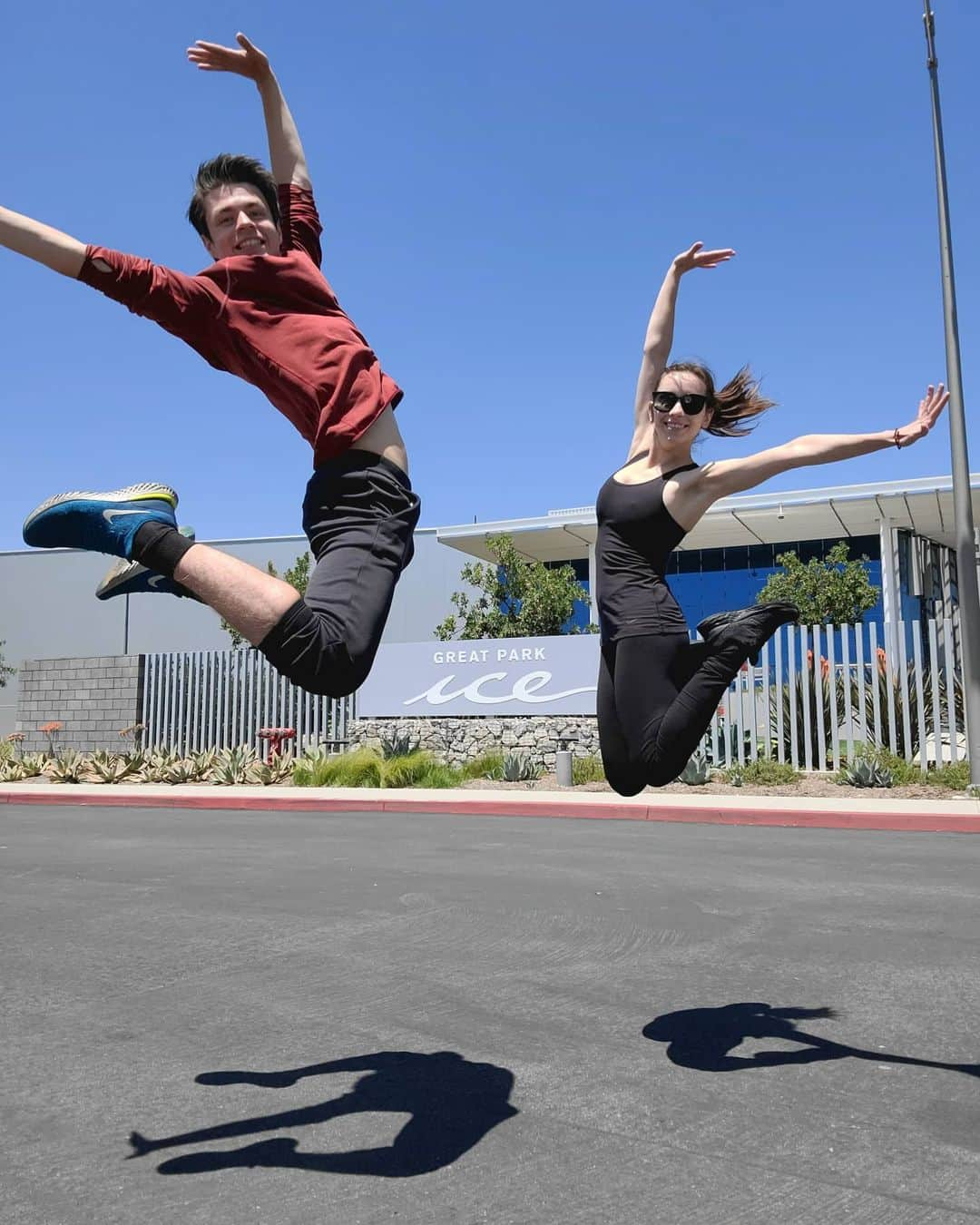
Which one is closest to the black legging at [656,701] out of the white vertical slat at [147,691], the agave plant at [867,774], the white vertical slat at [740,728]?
the agave plant at [867,774]

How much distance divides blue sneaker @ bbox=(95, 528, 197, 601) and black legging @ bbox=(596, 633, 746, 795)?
4.96 ft

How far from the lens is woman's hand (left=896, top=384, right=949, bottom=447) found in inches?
134

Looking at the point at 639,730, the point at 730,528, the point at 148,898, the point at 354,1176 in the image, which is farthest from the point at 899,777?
the point at 730,528

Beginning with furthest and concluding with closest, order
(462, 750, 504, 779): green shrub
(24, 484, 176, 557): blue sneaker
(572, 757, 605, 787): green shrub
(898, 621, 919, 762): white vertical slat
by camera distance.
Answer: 1. (462, 750, 504, 779): green shrub
2. (572, 757, 605, 787): green shrub
3. (898, 621, 919, 762): white vertical slat
4. (24, 484, 176, 557): blue sneaker

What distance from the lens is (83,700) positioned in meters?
23.3

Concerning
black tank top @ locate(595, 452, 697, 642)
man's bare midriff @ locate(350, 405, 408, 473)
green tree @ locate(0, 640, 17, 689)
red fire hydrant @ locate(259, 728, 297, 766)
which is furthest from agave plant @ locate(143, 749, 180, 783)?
green tree @ locate(0, 640, 17, 689)

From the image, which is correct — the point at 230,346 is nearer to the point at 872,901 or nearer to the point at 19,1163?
the point at 19,1163

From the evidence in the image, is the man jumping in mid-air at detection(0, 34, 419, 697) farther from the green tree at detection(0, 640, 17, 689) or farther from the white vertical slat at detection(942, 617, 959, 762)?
the green tree at detection(0, 640, 17, 689)

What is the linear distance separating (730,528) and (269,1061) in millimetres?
29716

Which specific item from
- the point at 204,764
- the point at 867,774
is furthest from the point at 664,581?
the point at 204,764

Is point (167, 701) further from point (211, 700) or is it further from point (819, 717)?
point (819, 717)

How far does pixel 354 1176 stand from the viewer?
8.82 feet

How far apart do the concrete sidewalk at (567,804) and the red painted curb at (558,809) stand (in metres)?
0.01

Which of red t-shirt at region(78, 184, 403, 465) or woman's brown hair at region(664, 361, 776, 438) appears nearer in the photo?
red t-shirt at region(78, 184, 403, 465)
